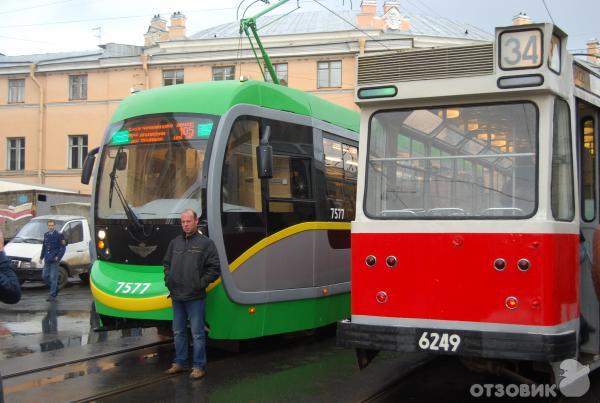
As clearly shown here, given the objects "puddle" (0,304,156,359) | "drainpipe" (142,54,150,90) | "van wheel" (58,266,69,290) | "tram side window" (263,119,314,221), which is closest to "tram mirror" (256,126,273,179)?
"tram side window" (263,119,314,221)

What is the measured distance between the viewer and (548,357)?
533cm

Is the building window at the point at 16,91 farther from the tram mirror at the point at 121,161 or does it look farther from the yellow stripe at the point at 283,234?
the yellow stripe at the point at 283,234

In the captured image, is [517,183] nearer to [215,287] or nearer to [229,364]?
[215,287]

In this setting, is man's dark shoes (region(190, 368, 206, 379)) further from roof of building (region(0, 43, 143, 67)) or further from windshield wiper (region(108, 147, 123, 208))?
roof of building (region(0, 43, 143, 67))

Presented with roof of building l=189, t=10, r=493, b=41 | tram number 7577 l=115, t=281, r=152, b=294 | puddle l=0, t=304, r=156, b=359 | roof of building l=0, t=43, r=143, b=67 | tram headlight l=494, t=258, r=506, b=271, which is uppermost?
roof of building l=189, t=10, r=493, b=41

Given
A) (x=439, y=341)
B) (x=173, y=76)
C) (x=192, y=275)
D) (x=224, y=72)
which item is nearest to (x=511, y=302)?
(x=439, y=341)

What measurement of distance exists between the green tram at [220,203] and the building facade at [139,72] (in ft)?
87.2

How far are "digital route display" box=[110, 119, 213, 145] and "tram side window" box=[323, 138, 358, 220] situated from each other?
83.7 inches

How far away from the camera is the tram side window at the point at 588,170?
6314 millimetres

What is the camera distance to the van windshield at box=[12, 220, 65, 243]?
55.9 ft

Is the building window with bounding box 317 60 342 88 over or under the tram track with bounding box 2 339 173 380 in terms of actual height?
over

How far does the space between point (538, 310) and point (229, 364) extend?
391 centimetres

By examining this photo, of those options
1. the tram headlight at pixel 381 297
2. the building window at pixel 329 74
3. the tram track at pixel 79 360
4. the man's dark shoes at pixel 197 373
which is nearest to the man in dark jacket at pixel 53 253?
the tram track at pixel 79 360

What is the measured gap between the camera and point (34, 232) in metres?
17.3
